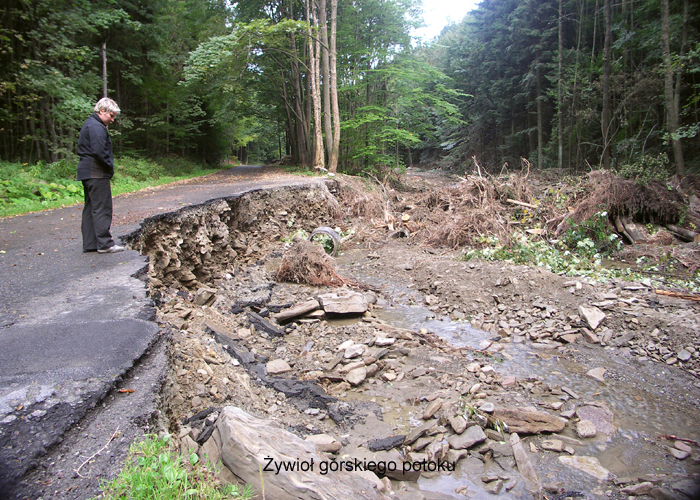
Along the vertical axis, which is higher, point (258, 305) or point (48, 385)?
point (48, 385)

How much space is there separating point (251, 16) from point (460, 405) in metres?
24.0

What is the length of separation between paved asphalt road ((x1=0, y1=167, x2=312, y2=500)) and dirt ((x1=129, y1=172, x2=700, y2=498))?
48cm

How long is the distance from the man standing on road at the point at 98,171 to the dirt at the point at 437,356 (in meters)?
0.69

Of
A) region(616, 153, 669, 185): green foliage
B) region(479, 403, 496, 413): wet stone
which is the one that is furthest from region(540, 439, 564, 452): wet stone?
region(616, 153, 669, 185): green foliage

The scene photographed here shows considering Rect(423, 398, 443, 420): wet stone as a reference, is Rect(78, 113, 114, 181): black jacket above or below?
above

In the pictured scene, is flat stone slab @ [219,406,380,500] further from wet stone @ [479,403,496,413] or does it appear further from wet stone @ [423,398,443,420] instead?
wet stone @ [479,403,496,413]

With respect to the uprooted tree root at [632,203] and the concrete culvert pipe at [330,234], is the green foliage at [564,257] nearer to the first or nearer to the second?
the uprooted tree root at [632,203]

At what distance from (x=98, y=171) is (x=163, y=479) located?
4.50m

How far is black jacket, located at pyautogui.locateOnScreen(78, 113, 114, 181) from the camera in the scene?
15.9 ft

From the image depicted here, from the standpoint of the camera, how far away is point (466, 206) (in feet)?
38.8

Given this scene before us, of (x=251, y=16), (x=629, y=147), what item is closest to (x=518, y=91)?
(x=629, y=147)

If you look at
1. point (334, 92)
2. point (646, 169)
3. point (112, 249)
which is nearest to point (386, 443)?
point (112, 249)

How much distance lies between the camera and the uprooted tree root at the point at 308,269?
8242 millimetres

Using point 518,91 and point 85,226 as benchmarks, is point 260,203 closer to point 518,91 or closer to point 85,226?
point 85,226
